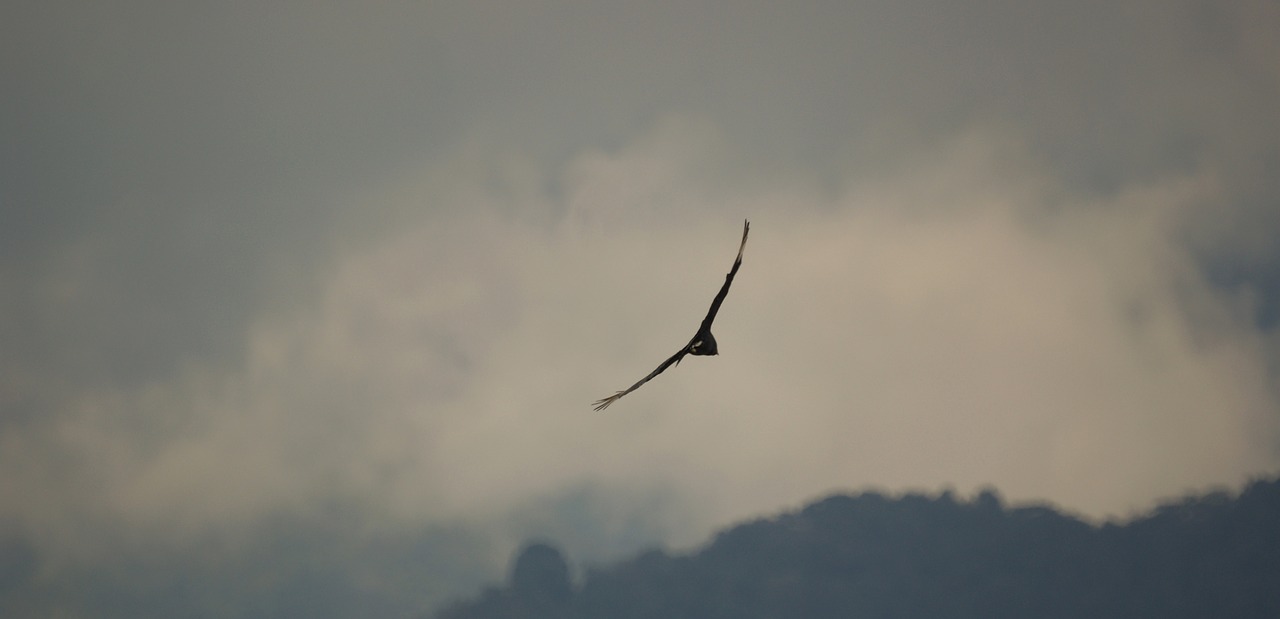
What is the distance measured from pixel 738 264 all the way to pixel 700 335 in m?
2.83

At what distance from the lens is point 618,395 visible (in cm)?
4169

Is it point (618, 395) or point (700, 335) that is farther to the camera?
point (700, 335)

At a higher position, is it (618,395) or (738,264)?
(738,264)

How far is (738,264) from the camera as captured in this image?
1794 inches

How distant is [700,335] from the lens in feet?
150

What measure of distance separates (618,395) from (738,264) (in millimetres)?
7146

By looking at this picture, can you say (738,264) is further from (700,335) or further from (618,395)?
(618,395)

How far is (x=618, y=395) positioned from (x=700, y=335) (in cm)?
Result: 518

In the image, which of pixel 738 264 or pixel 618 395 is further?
pixel 738 264

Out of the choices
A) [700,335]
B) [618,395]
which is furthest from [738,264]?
[618,395]
